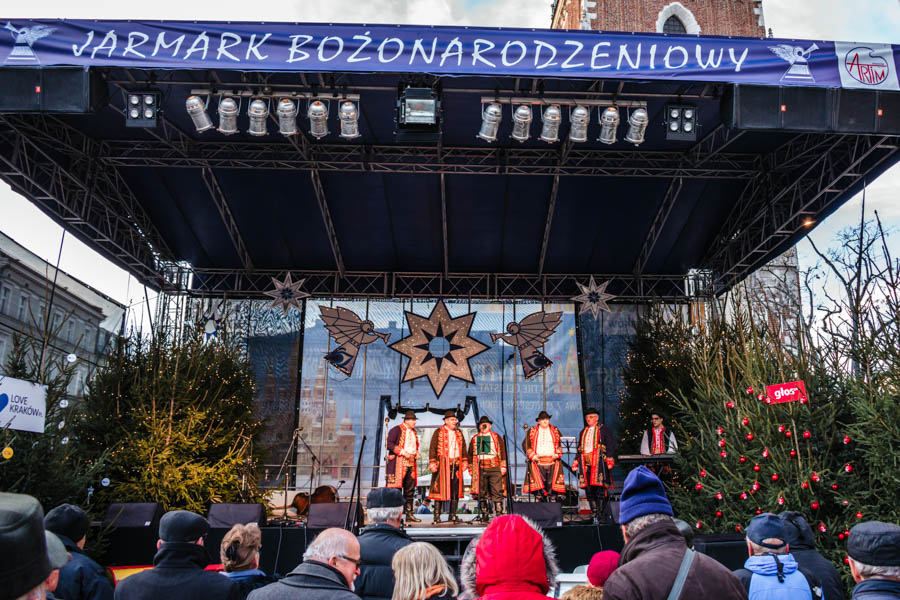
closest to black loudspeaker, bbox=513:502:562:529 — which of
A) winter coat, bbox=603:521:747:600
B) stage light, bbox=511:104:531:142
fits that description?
stage light, bbox=511:104:531:142

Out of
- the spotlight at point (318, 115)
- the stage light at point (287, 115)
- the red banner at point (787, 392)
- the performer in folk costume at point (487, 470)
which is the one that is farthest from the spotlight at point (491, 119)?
the performer in folk costume at point (487, 470)

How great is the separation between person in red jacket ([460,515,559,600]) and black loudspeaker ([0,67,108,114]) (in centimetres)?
702

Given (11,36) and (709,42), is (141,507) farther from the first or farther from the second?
(709,42)

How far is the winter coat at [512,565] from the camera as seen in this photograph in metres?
1.75

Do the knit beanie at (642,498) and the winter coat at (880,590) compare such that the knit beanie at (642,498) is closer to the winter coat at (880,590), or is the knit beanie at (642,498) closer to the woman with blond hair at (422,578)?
the woman with blond hair at (422,578)

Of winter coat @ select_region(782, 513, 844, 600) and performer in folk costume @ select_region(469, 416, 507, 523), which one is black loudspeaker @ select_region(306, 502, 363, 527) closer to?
performer in folk costume @ select_region(469, 416, 507, 523)

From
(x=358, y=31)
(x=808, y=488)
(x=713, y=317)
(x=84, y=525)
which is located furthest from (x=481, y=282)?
(x=84, y=525)

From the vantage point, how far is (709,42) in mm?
7488

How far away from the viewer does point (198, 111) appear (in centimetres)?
833

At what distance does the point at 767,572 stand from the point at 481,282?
10822 mm

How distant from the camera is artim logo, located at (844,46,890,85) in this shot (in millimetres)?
7414

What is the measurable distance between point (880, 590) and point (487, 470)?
8309mm

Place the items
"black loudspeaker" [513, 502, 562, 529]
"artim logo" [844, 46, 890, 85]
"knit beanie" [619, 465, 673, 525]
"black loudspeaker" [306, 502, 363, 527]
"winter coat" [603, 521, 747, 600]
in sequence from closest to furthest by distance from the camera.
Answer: "winter coat" [603, 521, 747, 600] → "knit beanie" [619, 465, 673, 525] → "artim logo" [844, 46, 890, 85] → "black loudspeaker" [306, 502, 363, 527] → "black loudspeaker" [513, 502, 562, 529]

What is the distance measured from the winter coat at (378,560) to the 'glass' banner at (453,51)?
202 inches
